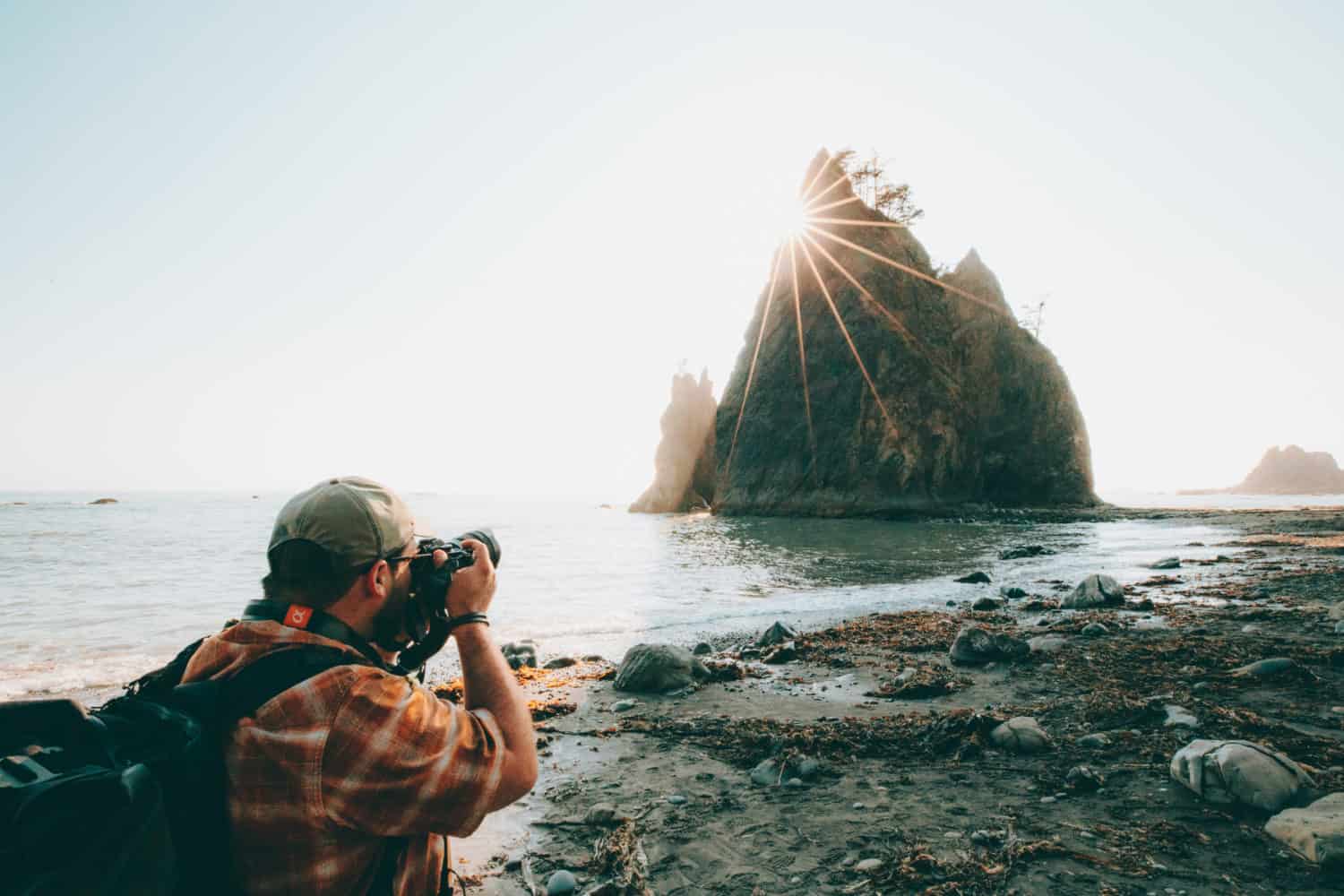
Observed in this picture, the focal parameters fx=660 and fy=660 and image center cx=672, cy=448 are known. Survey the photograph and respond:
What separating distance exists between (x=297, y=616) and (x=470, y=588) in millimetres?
437

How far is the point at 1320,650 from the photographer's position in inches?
230

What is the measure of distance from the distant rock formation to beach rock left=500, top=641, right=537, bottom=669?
50853 millimetres

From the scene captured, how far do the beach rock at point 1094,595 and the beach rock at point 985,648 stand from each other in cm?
380

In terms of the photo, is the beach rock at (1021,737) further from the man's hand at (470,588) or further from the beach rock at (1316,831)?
the man's hand at (470,588)

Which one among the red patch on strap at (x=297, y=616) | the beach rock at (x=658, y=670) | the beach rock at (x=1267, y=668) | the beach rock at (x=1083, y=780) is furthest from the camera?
the beach rock at (x=658, y=670)

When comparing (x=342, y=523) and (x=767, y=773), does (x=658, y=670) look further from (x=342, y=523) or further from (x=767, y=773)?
(x=342, y=523)

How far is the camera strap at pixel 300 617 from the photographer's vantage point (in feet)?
5.39

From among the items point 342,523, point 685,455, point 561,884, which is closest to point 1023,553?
point 561,884

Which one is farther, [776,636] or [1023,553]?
[1023,553]

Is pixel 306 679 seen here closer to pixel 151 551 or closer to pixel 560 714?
pixel 560 714

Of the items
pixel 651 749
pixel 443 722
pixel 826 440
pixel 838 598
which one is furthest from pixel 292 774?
pixel 826 440

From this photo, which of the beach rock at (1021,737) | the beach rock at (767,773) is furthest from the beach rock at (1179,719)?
the beach rock at (767,773)

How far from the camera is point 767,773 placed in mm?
3973

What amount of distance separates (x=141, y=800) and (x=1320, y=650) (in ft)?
27.0
